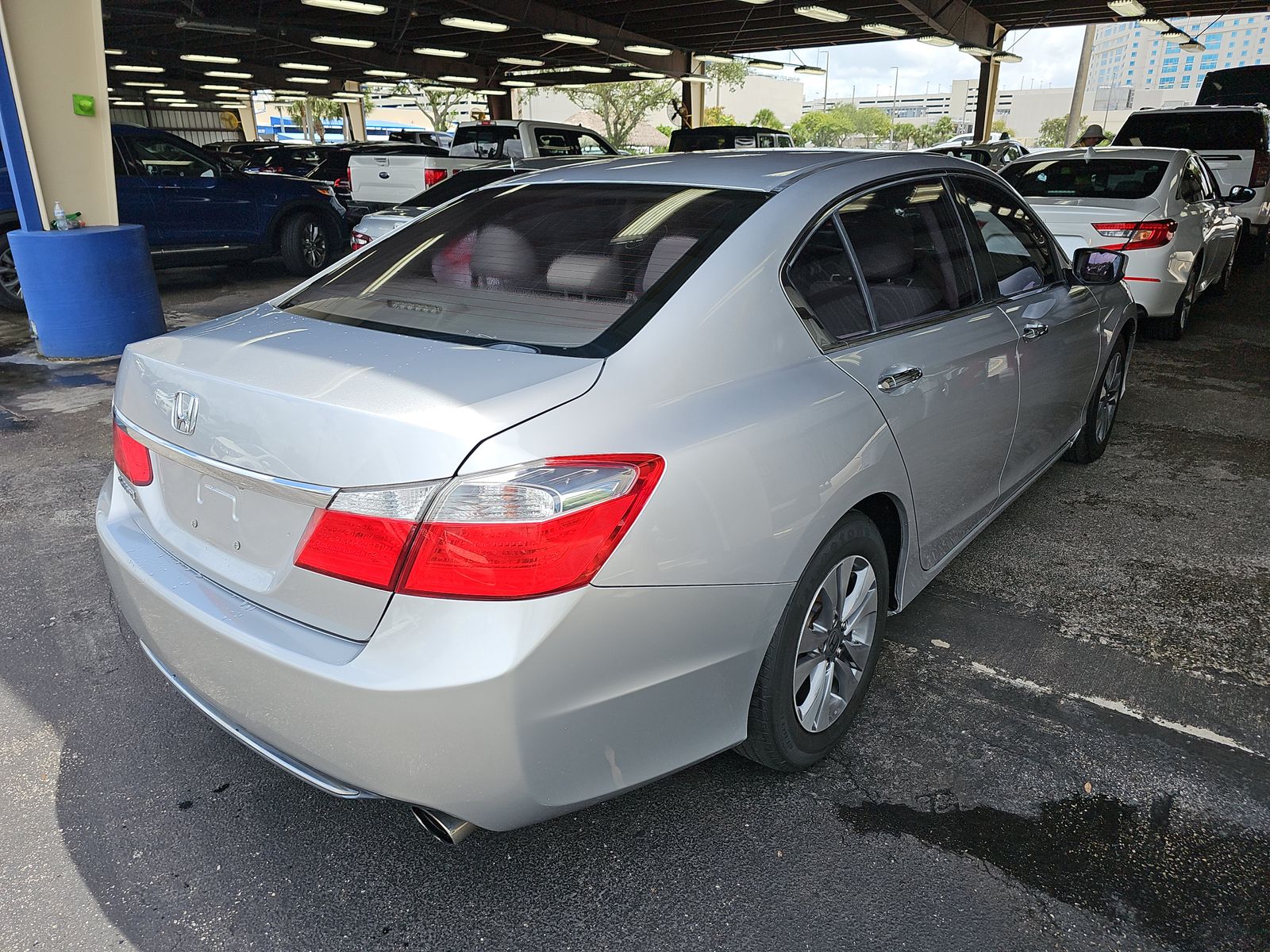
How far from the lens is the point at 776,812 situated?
2420 mm

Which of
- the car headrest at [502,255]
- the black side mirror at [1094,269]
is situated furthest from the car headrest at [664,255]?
the black side mirror at [1094,269]

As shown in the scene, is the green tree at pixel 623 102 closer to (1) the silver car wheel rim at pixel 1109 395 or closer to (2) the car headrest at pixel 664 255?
(1) the silver car wheel rim at pixel 1109 395

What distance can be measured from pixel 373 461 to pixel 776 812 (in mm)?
1412

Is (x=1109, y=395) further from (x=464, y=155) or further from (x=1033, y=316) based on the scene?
(x=464, y=155)

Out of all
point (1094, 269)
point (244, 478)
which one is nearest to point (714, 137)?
point (1094, 269)

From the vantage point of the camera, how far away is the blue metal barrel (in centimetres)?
714

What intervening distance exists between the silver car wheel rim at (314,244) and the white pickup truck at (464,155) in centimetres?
98

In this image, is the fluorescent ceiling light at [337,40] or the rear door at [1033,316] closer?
the rear door at [1033,316]

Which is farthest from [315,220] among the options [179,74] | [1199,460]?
[179,74]

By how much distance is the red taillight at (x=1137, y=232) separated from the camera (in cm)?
709

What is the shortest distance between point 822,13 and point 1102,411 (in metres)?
16.3

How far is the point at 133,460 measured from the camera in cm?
235

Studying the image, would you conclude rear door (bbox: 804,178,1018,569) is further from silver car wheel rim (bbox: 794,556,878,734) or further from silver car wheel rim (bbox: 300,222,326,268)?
silver car wheel rim (bbox: 300,222,326,268)

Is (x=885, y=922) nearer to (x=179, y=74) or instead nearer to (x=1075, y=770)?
(x=1075, y=770)
